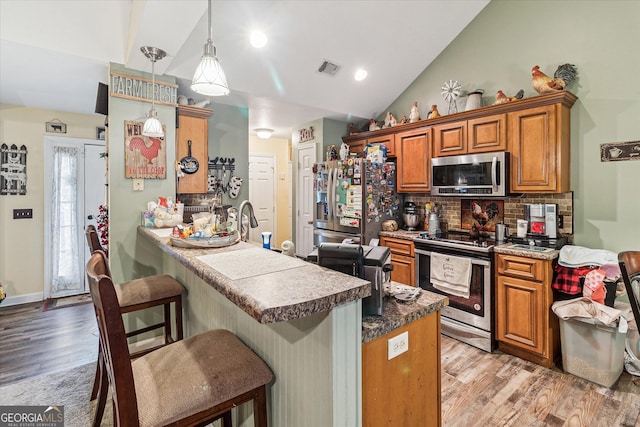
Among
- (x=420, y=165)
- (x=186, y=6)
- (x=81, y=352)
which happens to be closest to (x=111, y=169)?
(x=186, y=6)

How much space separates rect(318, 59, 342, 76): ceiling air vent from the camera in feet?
11.3

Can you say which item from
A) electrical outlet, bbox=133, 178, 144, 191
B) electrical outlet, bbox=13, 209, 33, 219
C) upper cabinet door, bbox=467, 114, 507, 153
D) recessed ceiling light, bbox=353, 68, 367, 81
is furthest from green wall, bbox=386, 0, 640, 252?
electrical outlet, bbox=13, 209, 33, 219

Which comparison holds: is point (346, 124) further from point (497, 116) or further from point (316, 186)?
point (497, 116)

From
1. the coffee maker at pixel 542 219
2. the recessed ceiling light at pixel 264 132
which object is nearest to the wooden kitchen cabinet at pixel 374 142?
the recessed ceiling light at pixel 264 132

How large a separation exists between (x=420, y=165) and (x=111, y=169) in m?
3.12

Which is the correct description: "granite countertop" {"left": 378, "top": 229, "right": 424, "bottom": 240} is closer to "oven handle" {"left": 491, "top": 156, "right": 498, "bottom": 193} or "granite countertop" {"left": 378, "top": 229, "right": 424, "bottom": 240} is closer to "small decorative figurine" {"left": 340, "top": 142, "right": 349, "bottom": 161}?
"oven handle" {"left": 491, "top": 156, "right": 498, "bottom": 193}

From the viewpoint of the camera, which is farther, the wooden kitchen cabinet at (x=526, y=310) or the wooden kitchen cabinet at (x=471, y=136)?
the wooden kitchen cabinet at (x=471, y=136)

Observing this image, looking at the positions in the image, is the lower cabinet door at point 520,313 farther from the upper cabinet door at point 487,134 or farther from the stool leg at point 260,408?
the stool leg at point 260,408

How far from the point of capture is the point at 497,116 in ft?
9.98

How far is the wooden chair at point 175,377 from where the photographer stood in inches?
36.9

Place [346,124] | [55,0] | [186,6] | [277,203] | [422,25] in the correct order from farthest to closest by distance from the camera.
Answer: [277,203] → [346,124] → [422,25] → [55,0] → [186,6]

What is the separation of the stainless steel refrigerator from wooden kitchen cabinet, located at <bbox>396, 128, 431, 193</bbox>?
0.14m

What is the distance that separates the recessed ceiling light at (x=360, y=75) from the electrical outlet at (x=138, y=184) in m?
2.60

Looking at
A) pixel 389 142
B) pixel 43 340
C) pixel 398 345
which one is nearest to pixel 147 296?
pixel 398 345
